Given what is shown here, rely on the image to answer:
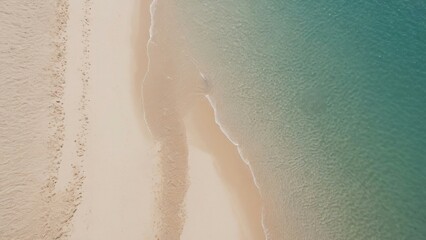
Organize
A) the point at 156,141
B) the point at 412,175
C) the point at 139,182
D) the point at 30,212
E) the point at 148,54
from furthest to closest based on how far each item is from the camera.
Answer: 1. the point at 148,54
2. the point at 412,175
3. the point at 156,141
4. the point at 139,182
5. the point at 30,212

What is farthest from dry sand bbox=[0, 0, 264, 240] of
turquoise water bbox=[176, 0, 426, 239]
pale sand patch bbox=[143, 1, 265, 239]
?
turquoise water bbox=[176, 0, 426, 239]

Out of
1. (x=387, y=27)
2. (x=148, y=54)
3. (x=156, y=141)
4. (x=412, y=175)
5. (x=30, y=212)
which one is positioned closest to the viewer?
(x=30, y=212)

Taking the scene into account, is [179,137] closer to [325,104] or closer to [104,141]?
[104,141]

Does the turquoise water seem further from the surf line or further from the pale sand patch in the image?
the pale sand patch

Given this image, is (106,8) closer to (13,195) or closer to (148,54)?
(148,54)

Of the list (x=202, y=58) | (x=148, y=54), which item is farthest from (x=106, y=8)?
(x=202, y=58)

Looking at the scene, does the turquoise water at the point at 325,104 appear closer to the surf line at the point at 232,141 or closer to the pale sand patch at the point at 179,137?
the surf line at the point at 232,141

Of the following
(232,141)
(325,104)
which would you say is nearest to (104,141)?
(232,141)
